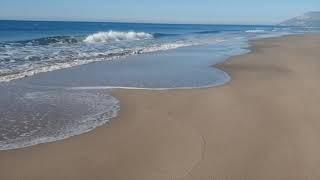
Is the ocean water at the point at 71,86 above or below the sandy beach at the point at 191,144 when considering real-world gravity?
below

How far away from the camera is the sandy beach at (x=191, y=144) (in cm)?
503

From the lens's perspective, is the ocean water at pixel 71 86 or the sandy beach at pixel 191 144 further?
the ocean water at pixel 71 86

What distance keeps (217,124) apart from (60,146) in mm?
2605

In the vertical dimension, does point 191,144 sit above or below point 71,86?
above

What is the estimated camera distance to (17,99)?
8.84m

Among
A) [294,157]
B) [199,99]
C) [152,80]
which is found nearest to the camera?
[294,157]

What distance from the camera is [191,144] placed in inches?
237

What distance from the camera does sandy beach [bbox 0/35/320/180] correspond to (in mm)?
5027

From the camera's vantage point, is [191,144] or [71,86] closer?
[191,144]

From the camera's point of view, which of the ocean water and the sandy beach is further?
the ocean water

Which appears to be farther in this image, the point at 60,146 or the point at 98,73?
the point at 98,73

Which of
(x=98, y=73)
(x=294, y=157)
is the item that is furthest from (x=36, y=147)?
(x=98, y=73)

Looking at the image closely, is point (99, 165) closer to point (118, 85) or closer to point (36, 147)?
point (36, 147)

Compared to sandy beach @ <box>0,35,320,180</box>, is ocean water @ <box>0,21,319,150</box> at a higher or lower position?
lower
